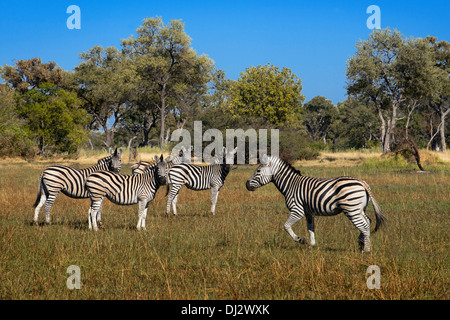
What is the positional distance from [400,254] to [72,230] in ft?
23.2

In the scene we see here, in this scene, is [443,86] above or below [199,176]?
above

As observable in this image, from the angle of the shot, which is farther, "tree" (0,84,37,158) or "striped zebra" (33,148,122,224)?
"tree" (0,84,37,158)

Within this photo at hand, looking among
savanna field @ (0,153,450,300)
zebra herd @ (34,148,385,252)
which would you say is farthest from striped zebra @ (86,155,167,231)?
savanna field @ (0,153,450,300)

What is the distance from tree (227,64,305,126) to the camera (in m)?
46.3

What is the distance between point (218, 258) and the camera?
7715 mm

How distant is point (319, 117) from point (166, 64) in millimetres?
38910

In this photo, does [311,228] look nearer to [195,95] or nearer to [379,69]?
[379,69]

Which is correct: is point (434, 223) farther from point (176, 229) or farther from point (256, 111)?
point (256, 111)

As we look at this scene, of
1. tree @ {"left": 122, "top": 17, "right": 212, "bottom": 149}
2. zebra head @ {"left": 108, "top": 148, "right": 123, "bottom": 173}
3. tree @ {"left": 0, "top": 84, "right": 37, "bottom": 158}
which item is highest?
tree @ {"left": 122, "top": 17, "right": 212, "bottom": 149}

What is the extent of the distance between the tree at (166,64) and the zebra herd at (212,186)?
129ft

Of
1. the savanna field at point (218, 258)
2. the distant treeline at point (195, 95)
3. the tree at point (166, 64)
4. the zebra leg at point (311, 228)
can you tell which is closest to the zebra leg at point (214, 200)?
the savanna field at point (218, 258)

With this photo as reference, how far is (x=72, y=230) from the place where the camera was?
10.0 m

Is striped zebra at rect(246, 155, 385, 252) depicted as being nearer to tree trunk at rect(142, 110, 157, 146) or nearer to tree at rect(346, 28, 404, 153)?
tree at rect(346, 28, 404, 153)

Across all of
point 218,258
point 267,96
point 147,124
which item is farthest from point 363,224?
point 147,124
